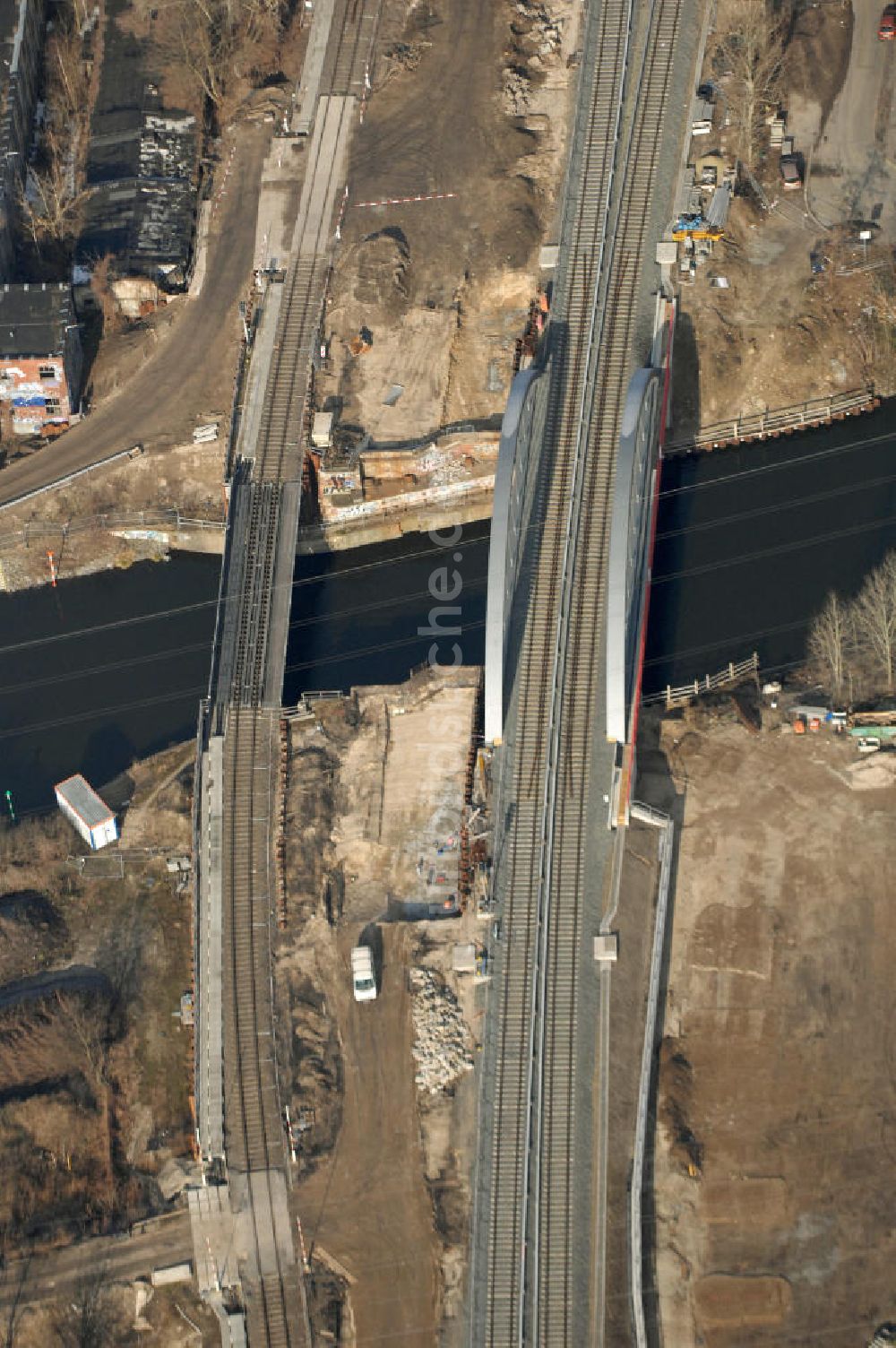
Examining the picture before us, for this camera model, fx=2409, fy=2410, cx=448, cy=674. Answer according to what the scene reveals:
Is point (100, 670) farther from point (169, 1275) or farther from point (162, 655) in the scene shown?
point (169, 1275)

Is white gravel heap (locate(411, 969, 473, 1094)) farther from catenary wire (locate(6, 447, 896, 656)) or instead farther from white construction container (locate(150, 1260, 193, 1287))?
catenary wire (locate(6, 447, 896, 656))

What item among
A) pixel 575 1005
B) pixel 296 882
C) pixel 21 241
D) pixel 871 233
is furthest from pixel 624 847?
pixel 21 241

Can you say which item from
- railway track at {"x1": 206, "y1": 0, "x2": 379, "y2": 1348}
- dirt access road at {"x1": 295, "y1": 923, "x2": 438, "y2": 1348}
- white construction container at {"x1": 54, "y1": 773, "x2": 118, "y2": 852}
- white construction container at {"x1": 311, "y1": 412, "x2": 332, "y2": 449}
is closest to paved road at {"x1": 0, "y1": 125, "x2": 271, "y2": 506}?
railway track at {"x1": 206, "y1": 0, "x2": 379, "y2": 1348}

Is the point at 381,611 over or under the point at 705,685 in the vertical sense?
over

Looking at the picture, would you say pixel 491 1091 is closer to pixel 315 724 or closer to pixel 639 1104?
pixel 639 1104

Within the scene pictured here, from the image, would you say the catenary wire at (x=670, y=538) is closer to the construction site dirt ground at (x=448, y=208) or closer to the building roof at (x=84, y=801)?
the construction site dirt ground at (x=448, y=208)

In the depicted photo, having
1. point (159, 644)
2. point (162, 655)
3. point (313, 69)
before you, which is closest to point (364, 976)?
point (162, 655)
